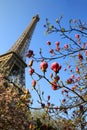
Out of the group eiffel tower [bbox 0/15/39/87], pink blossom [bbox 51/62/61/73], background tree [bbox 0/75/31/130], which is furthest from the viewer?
eiffel tower [bbox 0/15/39/87]

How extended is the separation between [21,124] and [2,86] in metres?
5.48

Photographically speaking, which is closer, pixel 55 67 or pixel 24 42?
pixel 55 67

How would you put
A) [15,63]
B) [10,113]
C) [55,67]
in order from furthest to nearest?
1. [15,63]
2. [10,113]
3. [55,67]

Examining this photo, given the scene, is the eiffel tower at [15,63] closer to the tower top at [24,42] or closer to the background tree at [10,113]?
the tower top at [24,42]

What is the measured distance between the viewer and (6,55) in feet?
157

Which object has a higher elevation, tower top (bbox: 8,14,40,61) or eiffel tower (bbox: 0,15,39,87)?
tower top (bbox: 8,14,40,61)

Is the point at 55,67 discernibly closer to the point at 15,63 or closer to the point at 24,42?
the point at 15,63

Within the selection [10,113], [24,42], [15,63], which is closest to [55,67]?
[10,113]

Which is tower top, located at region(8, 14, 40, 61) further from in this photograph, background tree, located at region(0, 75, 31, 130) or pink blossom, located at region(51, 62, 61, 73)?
pink blossom, located at region(51, 62, 61, 73)

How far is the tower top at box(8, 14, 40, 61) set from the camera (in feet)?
176

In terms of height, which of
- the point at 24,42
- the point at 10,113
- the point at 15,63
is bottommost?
the point at 10,113

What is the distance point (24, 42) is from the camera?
5875cm

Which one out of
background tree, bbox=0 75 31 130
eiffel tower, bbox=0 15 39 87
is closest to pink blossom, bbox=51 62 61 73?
background tree, bbox=0 75 31 130

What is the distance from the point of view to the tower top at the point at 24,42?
53575 mm
